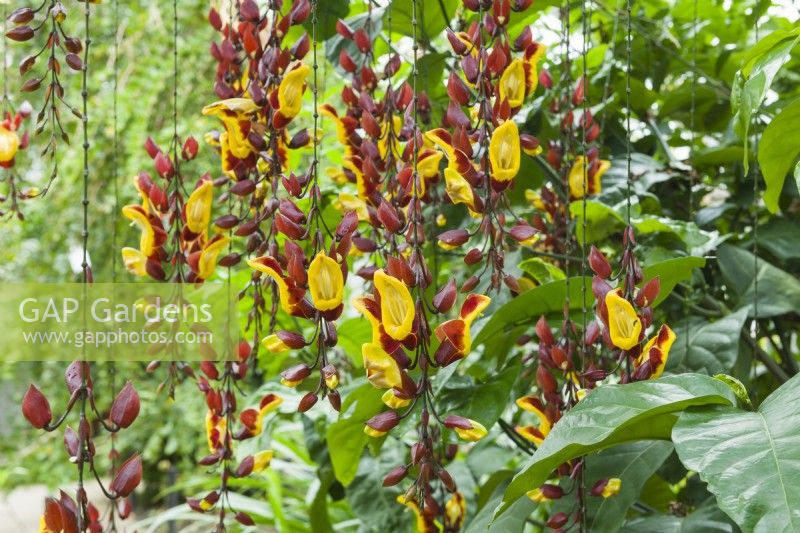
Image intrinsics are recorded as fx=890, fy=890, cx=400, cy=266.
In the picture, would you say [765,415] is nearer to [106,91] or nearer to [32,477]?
[106,91]

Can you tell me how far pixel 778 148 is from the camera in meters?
0.94

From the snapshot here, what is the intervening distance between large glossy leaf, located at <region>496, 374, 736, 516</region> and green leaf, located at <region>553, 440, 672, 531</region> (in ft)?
0.52

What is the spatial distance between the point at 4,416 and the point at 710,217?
11.1ft

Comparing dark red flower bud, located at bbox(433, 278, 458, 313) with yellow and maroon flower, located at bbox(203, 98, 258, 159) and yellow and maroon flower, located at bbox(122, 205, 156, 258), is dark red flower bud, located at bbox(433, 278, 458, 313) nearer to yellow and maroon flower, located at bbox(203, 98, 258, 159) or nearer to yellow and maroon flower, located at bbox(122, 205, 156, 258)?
yellow and maroon flower, located at bbox(203, 98, 258, 159)

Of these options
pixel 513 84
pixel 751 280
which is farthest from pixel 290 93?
pixel 751 280

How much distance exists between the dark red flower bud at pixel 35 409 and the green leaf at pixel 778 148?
28.8 inches

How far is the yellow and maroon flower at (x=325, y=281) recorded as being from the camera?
0.73 metres

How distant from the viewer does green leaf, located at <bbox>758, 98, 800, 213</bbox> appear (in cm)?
91

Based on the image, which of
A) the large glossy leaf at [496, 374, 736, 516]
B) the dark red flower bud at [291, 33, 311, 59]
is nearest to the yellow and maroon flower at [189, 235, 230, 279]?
the dark red flower bud at [291, 33, 311, 59]

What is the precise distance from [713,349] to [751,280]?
0.19 m

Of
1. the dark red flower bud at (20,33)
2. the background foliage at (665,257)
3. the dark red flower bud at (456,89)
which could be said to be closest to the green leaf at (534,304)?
the background foliage at (665,257)

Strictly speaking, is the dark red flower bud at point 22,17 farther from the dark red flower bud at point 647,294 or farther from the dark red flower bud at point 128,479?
the dark red flower bud at point 647,294

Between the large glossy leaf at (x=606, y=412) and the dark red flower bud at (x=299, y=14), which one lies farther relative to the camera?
the dark red flower bud at (x=299, y=14)

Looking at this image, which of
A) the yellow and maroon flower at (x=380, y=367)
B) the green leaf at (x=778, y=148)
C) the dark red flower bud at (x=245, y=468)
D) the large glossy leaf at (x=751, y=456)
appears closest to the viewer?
the large glossy leaf at (x=751, y=456)
